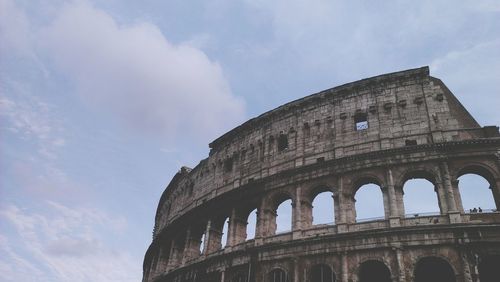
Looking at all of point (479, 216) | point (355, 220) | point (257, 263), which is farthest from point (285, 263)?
point (479, 216)

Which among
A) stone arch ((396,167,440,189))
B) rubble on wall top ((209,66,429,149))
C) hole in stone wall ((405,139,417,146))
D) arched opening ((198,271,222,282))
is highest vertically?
rubble on wall top ((209,66,429,149))

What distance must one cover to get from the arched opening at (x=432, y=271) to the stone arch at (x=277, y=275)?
5.55 meters

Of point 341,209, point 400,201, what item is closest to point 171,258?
point 341,209

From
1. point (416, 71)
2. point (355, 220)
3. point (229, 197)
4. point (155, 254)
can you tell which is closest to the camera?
point (355, 220)

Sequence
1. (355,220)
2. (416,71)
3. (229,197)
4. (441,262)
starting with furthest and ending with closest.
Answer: (229,197)
(416,71)
(355,220)
(441,262)

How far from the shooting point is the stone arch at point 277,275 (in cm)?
1877

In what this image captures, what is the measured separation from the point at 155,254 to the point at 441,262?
2121 cm

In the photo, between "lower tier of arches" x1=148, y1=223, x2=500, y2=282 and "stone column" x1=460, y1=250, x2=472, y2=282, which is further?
"lower tier of arches" x1=148, y1=223, x2=500, y2=282

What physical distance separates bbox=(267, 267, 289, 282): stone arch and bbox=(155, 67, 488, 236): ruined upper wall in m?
5.39

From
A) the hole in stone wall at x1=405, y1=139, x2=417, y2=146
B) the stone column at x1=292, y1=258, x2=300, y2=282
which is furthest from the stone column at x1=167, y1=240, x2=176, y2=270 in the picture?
the hole in stone wall at x1=405, y1=139, x2=417, y2=146

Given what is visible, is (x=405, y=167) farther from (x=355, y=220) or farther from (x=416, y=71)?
(x=416, y=71)

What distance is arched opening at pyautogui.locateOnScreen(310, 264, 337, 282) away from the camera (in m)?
17.8

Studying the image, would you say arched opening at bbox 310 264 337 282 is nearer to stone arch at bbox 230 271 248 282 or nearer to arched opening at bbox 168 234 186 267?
stone arch at bbox 230 271 248 282

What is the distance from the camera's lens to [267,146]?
78.4 ft
